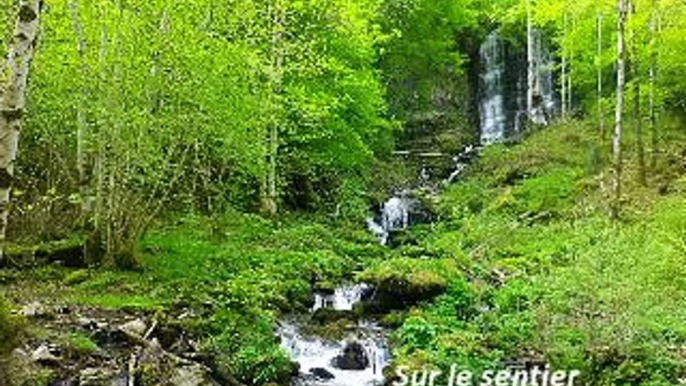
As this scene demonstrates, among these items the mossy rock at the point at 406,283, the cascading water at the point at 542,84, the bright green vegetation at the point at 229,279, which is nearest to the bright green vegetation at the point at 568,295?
the mossy rock at the point at 406,283

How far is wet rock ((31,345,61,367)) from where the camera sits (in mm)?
9352

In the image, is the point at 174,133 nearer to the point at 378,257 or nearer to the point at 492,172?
the point at 378,257

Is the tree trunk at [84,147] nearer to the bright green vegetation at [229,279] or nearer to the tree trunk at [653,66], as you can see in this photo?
the bright green vegetation at [229,279]

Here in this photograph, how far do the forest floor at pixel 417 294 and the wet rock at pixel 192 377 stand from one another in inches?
1.0

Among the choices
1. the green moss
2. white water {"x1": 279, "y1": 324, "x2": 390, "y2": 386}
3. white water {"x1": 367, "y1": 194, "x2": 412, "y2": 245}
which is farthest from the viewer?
white water {"x1": 367, "y1": 194, "x2": 412, "y2": 245}

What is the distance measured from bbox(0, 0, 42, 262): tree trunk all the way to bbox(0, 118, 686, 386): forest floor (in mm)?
2517

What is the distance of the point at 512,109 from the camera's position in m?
38.0

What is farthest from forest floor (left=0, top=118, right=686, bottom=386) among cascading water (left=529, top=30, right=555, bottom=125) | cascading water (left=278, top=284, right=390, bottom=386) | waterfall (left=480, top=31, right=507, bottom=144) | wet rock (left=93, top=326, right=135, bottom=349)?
waterfall (left=480, top=31, right=507, bottom=144)

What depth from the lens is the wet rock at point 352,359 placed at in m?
12.1

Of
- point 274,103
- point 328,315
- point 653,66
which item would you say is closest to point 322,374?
point 328,315

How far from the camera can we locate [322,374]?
11719 mm

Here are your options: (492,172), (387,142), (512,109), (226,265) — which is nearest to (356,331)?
(226,265)

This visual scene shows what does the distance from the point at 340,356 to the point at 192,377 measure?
2864 millimetres

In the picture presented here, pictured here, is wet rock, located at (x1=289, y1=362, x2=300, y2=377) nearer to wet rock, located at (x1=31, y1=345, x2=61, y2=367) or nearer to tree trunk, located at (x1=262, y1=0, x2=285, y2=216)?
wet rock, located at (x1=31, y1=345, x2=61, y2=367)
